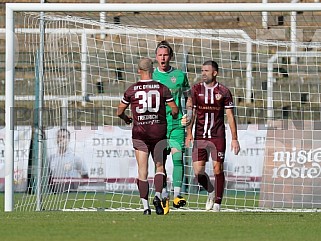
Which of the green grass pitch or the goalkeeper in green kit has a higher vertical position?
the goalkeeper in green kit

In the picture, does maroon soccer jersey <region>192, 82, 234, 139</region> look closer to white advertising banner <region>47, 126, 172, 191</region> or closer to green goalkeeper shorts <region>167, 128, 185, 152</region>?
green goalkeeper shorts <region>167, 128, 185, 152</region>

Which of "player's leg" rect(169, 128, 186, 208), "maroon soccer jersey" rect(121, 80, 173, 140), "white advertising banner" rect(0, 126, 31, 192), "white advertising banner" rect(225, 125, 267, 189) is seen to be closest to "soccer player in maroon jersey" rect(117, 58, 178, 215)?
"maroon soccer jersey" rect(121, 80, 173, 140)

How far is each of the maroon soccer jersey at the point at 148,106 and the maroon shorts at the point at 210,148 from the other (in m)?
1.11

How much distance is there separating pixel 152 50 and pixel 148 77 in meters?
6.46

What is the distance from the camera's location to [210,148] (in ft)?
37.6

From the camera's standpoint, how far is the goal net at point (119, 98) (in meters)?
12.9

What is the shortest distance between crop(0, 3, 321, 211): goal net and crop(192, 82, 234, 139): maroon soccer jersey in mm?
1019

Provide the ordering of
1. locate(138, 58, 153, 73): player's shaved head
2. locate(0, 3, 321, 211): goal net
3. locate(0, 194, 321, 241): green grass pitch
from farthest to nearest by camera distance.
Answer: locate(0, 3, 321, 211): goal net, locate(138, 58, 153, 73): player's shaved head, locate(0, 194, 321, 241): green grass pitch

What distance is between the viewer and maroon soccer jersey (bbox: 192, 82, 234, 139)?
37.1 ft

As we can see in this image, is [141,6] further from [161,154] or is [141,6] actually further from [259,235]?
[259,235]

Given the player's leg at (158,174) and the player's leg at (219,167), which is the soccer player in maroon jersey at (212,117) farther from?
the player's leg at (158,174)

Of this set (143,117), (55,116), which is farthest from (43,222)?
(55,116)

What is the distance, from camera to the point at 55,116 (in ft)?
47.5

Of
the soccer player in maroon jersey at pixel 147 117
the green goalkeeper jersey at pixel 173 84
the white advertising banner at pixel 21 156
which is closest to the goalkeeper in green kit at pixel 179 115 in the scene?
the green goalkeeper jersey at pixel 173 84
